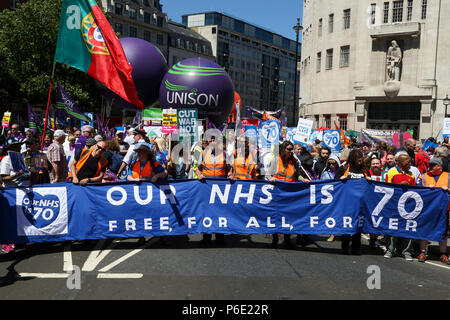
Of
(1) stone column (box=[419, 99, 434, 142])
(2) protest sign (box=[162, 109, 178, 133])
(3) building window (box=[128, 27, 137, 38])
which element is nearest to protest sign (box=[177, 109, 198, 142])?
(2) protest sign (box=[162, 109, 178, 133])

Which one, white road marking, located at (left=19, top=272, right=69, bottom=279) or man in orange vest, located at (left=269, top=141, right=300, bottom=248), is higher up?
man in orange vest, located at (left=269, top=141, right=300, bottom=248)

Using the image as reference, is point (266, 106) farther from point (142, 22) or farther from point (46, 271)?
point (46, 271)

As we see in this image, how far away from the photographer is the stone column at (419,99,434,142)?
3512cm

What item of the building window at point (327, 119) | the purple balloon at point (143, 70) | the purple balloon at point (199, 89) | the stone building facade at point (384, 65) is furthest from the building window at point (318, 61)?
the purple balloon at point (199, 89)

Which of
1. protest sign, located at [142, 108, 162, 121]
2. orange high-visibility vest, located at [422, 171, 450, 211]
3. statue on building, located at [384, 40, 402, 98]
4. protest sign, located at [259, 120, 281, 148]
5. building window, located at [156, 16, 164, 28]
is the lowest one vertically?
orange high-visibility vest, located at [422, 171, 450, 211]

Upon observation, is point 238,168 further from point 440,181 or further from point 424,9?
point 424,9

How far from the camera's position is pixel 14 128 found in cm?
1377

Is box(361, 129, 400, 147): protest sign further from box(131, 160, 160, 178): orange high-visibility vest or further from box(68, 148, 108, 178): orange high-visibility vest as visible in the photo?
box(68, 148, 108, 178): orange high-visibility vest

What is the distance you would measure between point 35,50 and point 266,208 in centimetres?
3300

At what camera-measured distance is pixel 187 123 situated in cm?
1175

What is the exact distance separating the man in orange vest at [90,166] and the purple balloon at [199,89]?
7.35 m

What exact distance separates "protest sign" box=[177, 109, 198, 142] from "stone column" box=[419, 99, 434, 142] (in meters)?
28.3

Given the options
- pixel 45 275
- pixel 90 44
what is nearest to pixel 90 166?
pixel 90 44

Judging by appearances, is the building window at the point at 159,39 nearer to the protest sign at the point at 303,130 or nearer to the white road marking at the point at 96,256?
the protest sign at the point at 303,130
